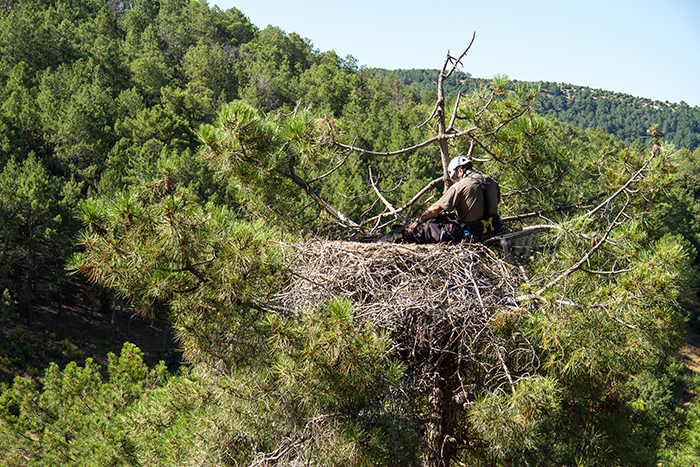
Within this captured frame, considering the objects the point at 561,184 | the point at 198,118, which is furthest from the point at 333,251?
the point at 198,118

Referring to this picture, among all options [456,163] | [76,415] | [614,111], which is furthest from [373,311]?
[614,111]

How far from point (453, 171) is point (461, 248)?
Result: 0.79m

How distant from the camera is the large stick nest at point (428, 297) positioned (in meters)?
3.08

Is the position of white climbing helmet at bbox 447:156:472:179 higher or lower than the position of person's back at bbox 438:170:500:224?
higher

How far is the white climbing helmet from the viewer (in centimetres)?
416

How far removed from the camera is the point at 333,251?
143 inches

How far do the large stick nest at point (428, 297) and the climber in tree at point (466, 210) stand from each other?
0.99 ft

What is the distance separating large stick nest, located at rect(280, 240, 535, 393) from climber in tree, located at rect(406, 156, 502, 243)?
30 cm

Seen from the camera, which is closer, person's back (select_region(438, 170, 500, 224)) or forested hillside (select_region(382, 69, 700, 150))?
person's back (select_region(438, 170, 500, 224))

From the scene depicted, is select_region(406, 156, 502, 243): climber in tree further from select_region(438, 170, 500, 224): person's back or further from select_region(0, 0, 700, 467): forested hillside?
select_region(0, 0, 700, 467): forested hillside

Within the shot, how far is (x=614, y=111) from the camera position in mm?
129875

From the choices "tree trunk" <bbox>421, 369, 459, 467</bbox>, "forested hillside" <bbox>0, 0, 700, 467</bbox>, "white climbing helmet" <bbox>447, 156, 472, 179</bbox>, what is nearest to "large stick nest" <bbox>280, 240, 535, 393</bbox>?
"forested hillside" <bbox>0, 0, 700, 467</bbox>

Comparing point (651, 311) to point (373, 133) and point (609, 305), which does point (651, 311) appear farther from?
point (373, 133)

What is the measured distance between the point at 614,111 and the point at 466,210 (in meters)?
146
